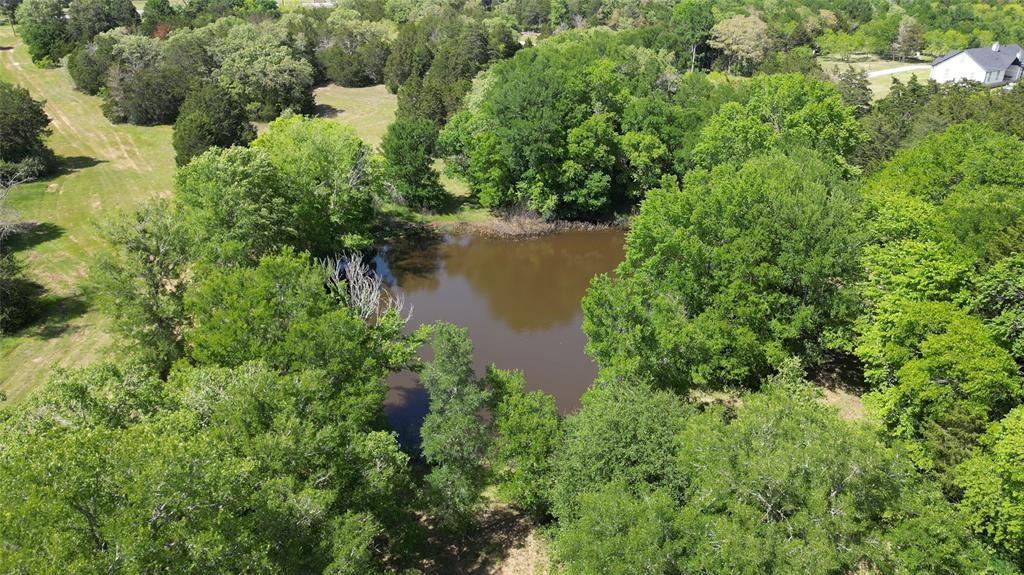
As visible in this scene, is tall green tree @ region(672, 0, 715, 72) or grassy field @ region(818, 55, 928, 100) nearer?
grassy field @ region(818, 55, 928, 100)

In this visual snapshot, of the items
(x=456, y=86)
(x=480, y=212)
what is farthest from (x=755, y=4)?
(x=480, y=212)

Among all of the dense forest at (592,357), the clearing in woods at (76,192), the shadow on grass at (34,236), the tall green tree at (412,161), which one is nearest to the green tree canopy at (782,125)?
the dense forest at (592,357)

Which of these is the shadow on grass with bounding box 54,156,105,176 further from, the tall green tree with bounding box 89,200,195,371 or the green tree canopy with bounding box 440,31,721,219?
the tall green tree with bounding box 89,200,195,371

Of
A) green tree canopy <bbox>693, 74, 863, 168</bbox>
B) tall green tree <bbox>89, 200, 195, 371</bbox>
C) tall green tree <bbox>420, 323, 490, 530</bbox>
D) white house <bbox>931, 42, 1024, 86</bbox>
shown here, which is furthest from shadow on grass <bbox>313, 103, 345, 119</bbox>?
white house <bbox>931, 42, 1024, 86</bbox>

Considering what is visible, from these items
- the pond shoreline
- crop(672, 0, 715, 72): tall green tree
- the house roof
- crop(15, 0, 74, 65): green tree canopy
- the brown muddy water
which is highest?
crop(15, 0, 74, 65): green tree canopy

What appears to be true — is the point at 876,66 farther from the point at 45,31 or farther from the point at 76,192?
the point at 45,31

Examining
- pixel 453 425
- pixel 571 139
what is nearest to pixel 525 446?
pixel 453 425
